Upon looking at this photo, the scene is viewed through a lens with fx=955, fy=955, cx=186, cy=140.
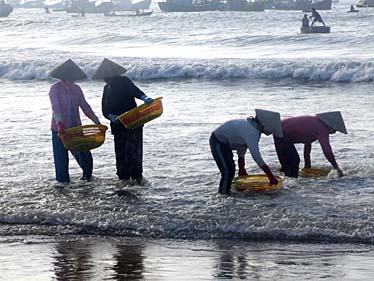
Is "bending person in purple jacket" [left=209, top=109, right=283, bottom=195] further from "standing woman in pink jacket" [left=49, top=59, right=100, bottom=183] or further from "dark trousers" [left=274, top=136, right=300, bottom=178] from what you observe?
"standing woman in pink jacket" [left=49, top=59, right=100, bottom=183]

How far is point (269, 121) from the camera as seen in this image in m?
9.98

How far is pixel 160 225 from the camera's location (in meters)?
9.32

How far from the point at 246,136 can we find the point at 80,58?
25743 millimetres

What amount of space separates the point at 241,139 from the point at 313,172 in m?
1.80

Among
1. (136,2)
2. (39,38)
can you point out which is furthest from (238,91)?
(136,2)

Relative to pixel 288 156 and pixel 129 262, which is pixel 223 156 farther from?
pixel 129 262

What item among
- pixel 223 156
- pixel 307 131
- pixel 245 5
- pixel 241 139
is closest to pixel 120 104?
pixel 223 156

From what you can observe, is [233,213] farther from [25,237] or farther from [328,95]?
[328,95]

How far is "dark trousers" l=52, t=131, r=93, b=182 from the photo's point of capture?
11148mm

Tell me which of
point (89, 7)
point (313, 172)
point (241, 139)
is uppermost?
point (241, 139)

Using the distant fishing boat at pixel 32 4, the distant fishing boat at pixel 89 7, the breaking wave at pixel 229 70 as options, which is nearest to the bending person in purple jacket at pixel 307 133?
the breaking wave at pixel 229 70

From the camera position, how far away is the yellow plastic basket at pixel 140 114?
10492mm

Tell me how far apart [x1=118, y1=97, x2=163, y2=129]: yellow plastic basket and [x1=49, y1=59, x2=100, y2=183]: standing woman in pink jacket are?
20.6 inches

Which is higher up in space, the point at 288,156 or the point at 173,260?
the point at 288,156
